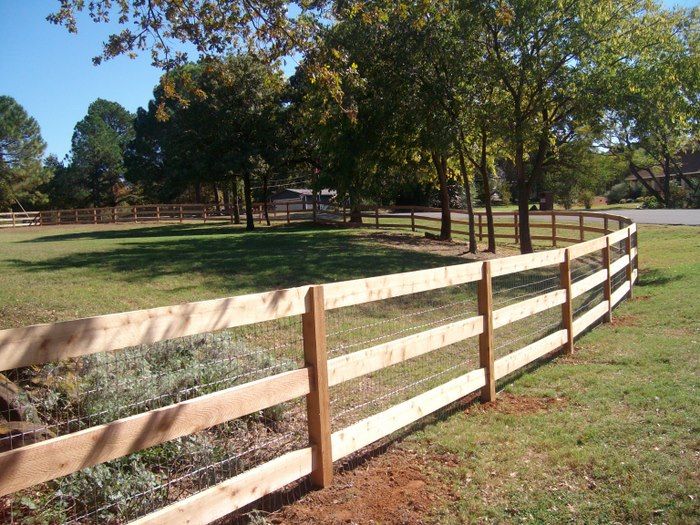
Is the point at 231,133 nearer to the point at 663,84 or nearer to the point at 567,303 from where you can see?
the point at 663,84

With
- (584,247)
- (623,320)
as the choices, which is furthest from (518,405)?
(623,320)

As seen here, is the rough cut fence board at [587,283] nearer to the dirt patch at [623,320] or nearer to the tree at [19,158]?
the dirt patch at [623,320]

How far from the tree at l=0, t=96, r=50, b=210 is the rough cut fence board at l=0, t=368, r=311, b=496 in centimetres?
6523

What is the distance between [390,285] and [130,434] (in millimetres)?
2365

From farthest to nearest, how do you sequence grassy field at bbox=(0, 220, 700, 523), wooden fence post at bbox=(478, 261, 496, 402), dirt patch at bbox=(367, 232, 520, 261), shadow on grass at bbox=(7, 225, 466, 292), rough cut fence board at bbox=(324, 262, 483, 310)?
dirt patch at bbox=(367, 232, 520, 261) < shadow on grass at bbox=(7, 225, 466, 292) < wooden fence post at bbox=(478, 261, 496, 402) < rough cut fence board at bbox=(324, 262, 483, 310) < grassy field at bbox=(0, 220, 700, 523)

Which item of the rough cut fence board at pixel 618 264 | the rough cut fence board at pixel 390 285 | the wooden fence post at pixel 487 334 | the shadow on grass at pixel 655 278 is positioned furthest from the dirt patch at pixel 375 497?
the shadow on grass at pixel 655 278

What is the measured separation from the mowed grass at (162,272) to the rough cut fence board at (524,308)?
6.08 m

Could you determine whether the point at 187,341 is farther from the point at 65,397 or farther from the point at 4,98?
the point at 4,98

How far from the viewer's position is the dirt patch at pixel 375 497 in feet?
12.6

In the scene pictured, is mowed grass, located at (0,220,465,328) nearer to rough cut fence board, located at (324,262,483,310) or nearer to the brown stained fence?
the brown stained fence

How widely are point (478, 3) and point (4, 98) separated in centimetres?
6223

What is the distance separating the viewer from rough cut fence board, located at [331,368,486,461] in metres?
4.42

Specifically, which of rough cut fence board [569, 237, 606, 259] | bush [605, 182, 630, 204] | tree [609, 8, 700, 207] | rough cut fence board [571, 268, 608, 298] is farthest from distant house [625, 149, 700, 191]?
rough cut fence board [569, 237, 606, 259]

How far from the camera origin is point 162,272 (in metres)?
13.3
